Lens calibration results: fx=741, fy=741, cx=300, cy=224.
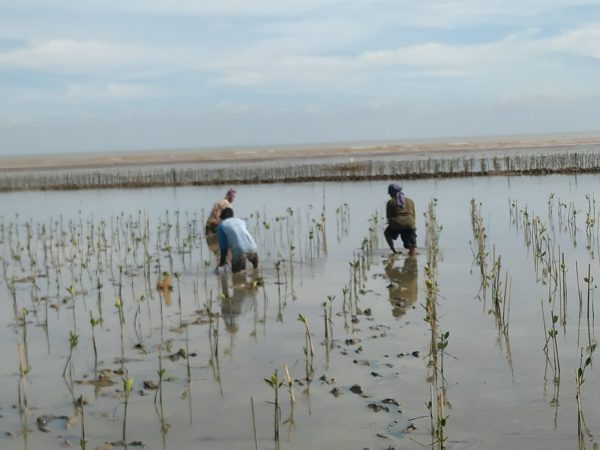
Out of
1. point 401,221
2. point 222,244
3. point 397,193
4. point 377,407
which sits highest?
point 397,193

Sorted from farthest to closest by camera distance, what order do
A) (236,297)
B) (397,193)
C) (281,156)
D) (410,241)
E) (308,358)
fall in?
(281,156) → (397,193) → (410,241) → (236,297) → (308,358)

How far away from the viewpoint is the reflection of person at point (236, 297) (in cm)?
731

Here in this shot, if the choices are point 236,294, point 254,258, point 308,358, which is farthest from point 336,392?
point 254,258

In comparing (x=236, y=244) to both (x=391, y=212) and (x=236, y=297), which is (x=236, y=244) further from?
(x=391, y=212)

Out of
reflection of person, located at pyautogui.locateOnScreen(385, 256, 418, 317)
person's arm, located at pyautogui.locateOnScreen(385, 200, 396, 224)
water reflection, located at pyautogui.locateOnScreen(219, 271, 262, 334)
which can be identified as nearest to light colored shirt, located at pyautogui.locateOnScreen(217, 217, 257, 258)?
water reflection, located at pyautogui.locateOnScreen(219, 271, 262, 334)

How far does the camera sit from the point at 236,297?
27.4 feet

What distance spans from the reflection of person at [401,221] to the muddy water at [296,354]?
0.73 ft

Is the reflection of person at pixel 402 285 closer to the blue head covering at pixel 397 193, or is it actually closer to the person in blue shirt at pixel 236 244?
the blue head covering at pixel 397 193

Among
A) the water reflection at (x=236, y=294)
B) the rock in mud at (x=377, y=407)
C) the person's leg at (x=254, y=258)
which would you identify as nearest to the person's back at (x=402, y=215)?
the person's leg at (x=254, y=258)

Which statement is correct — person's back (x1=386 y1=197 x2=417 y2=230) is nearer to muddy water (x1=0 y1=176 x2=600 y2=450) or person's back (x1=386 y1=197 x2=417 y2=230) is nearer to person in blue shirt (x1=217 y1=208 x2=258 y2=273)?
muddy water (x1=0 y1=176 x2=600 y2=450)

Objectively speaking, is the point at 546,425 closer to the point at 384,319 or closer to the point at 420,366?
the point at 420,366

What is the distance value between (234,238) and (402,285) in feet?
7.93

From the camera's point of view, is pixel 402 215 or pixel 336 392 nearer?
pixel 336 392

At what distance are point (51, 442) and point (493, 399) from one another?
9.16ft
